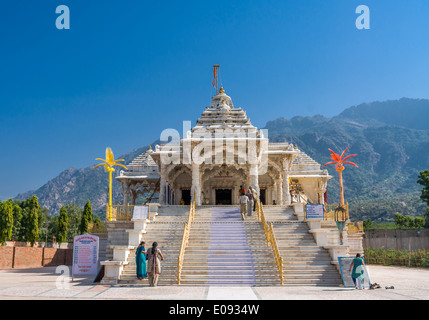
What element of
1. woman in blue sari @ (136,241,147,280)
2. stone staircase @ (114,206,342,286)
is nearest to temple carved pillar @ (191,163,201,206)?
stone staircase @ (114,206,342,286)

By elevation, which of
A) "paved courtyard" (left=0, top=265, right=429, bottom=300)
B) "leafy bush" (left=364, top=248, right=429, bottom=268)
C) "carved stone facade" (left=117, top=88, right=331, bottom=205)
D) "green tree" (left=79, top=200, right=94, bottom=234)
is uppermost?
"carved stone facade" (left=117, top=88, right=331, bottom=205)

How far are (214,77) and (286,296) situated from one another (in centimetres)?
4398

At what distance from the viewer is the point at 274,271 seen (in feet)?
45.0

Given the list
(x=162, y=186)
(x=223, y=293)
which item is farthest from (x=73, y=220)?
(x=223, y=293)

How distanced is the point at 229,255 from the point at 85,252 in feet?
18.8

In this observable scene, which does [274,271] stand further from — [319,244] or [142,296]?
[142,296]

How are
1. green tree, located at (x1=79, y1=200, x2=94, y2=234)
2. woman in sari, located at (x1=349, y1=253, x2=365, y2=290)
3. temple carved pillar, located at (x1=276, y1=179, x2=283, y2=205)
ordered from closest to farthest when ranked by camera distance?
woman in sari, located at (x1=349, y1=253, x2=365, y2=290) → temple carved pillar, located at (x1=276, y1=179, x2=283, y2=205) → green tree, located at (x1=79, y1=200, x2=94, y2=234)

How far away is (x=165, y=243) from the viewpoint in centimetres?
1641

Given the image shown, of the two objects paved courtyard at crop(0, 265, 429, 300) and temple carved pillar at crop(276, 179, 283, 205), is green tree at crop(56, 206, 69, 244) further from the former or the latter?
paved courtyard at crop(0, 265, 429, 300)

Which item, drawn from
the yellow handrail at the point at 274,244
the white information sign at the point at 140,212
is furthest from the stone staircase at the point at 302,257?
the white information sign at the point at 140,212

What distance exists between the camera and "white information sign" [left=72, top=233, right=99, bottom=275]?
15.5m

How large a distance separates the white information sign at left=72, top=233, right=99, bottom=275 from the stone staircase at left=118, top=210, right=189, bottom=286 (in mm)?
1580

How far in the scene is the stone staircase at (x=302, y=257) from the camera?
13.3m

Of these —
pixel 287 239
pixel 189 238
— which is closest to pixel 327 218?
pixel 287 239
